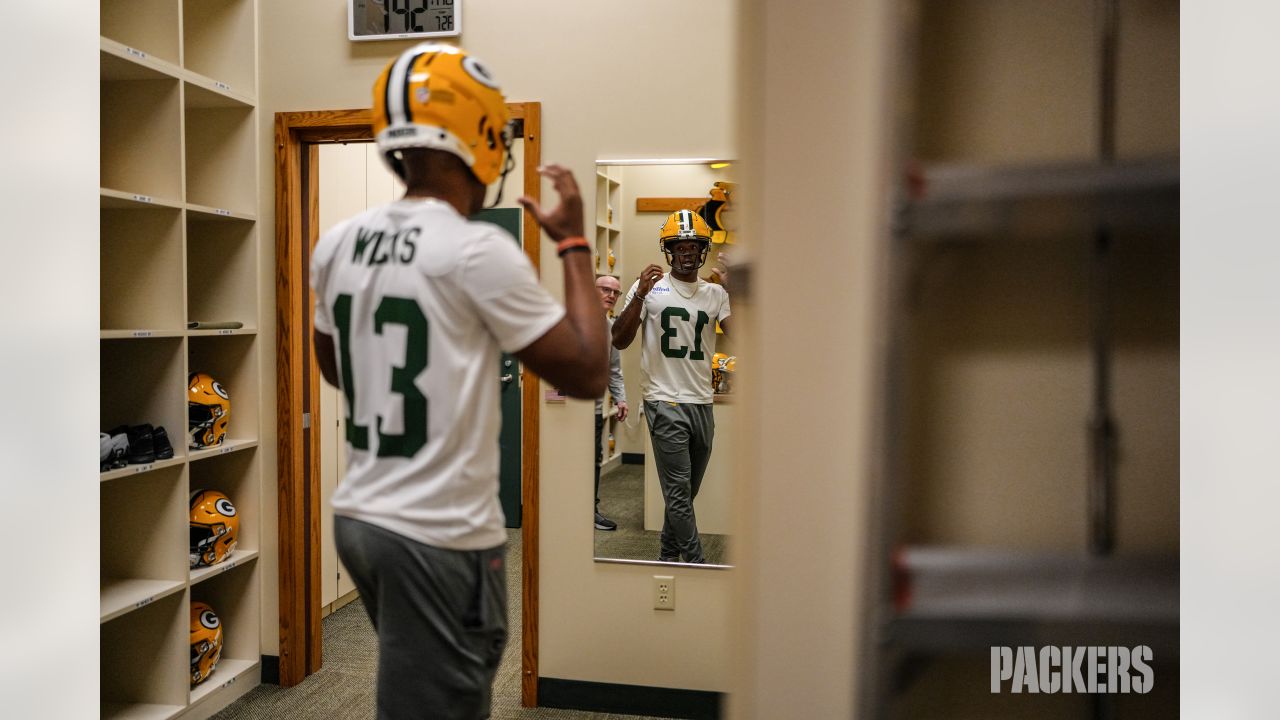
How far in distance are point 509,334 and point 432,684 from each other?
0.51 metres

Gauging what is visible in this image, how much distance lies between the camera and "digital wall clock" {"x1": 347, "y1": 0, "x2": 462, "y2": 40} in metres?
3.16

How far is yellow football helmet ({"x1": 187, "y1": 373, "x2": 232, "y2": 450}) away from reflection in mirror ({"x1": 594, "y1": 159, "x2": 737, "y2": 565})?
52.9 inches

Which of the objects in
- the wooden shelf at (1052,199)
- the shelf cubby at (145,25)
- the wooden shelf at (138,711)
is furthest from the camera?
the shelf cubby at (145,25)

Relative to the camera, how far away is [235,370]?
3291mm

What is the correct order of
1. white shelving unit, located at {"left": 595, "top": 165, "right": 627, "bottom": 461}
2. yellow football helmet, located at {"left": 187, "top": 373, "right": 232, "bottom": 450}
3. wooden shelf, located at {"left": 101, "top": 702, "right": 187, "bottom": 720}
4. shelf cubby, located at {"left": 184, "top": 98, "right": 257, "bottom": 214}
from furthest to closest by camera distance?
shelf cubby, located at {"left": 184, "top": 98, "right": 257, "bottom": 214}, white shelving unit, located at {"left": 595, "top": 165, "right": 627, "bottom": 461}, yellow football helmet, located at {"left": 187, "top": 373, "right": 232, "bottom": 450}, wooden shelf, located at {"left": 101, "top": 702, "right": 187, "bottom": 720}

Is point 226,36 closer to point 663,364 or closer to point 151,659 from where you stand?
point 663,364

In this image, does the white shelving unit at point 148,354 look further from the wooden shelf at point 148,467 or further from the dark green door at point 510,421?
the dark green door at point 510,421

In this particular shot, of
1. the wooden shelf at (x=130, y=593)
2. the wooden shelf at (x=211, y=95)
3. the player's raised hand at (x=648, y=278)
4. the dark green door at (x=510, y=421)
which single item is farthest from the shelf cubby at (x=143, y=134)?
the dark green door at (x=510, y=421)

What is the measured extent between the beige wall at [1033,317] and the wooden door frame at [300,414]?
2773 mm

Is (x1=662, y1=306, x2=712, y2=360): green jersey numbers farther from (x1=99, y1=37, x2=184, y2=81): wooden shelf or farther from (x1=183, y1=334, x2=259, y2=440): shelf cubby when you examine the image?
(x1=99, y1=37, x2=184, y2=81): wooden shelf

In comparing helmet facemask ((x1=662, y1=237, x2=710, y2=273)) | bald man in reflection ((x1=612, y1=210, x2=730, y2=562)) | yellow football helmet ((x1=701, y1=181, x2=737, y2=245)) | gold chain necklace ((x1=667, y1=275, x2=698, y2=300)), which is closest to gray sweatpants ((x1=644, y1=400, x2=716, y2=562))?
bald man in reflection ((x1=612, y1=210, x2=730, y2=562))

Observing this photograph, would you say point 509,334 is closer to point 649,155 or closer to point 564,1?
point 649,155

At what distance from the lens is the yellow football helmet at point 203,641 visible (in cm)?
302

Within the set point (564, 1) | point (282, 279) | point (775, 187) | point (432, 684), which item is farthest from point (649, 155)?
point (775, 187)
